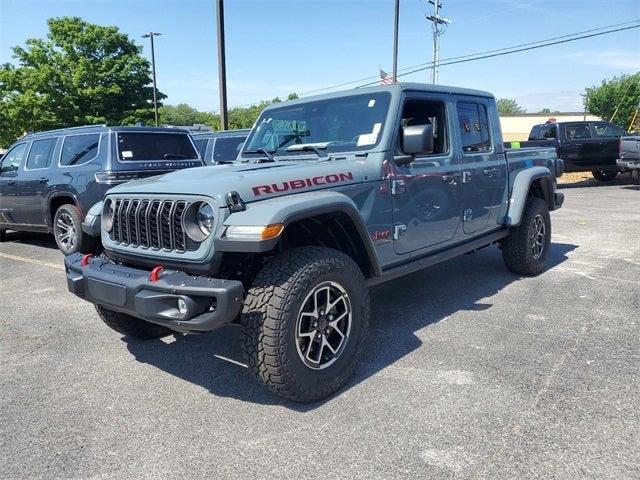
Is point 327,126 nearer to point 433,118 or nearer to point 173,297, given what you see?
point 433,118

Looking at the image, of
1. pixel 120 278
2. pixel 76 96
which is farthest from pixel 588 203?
pixel 76 96

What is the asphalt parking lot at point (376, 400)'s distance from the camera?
2.48m

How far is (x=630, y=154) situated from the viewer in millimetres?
14406

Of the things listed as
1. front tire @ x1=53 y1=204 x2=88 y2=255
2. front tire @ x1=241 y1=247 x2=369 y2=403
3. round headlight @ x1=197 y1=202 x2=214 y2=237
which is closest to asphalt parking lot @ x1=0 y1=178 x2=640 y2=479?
front tire @ x1=241 y1=247 x2=369 y2=403

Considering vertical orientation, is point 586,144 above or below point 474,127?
below

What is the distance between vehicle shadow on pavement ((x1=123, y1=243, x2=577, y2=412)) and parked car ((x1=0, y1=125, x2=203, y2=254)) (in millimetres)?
3213

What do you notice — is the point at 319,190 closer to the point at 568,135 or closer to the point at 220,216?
the point at 220,216

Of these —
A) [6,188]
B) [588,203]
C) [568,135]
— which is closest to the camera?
[6,188]

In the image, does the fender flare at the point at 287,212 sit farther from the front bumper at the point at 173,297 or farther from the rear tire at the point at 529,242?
the rear tire at the point at 529,242

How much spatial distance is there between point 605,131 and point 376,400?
50.9 feet

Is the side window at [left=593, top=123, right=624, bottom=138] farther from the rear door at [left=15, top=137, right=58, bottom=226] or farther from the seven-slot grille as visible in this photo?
the seven-slot grille

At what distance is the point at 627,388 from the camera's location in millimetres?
3121

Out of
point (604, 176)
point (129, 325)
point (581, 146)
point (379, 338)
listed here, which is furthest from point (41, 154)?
point (604, 176)

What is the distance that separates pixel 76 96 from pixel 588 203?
26.4m
